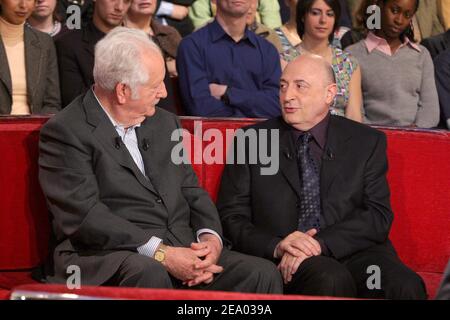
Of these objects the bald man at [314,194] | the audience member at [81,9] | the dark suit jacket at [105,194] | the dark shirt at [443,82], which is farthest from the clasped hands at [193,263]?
the dark shirt at [443,82]

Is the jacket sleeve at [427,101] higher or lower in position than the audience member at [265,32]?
lower

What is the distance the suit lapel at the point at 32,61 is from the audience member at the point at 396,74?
1652 millimetres

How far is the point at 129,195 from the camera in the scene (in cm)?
330

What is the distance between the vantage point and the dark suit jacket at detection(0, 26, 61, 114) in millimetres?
4230

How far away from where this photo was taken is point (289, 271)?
334 cm

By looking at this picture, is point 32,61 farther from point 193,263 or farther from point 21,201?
point 193,263

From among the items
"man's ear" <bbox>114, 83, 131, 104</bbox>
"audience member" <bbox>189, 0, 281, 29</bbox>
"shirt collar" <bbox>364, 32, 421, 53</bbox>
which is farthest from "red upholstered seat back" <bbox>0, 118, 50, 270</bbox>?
"audience member" <bbox>189, 0, 281, 29</bbox>

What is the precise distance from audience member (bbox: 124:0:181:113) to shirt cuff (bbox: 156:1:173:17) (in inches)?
A: 21.2

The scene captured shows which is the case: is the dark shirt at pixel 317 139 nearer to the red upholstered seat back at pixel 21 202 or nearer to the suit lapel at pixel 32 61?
the red upholstered seat back at pixel 21 202

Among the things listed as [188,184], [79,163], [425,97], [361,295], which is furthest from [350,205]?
[425,97]

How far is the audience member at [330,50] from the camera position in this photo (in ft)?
15.6

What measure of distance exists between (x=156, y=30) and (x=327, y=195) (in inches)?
73.3

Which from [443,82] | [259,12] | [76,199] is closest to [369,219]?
[76,199]

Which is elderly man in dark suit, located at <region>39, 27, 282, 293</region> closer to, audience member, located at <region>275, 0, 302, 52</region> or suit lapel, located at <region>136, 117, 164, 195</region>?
suit lapel, located at <region>136, 117, 164, 195</region>
